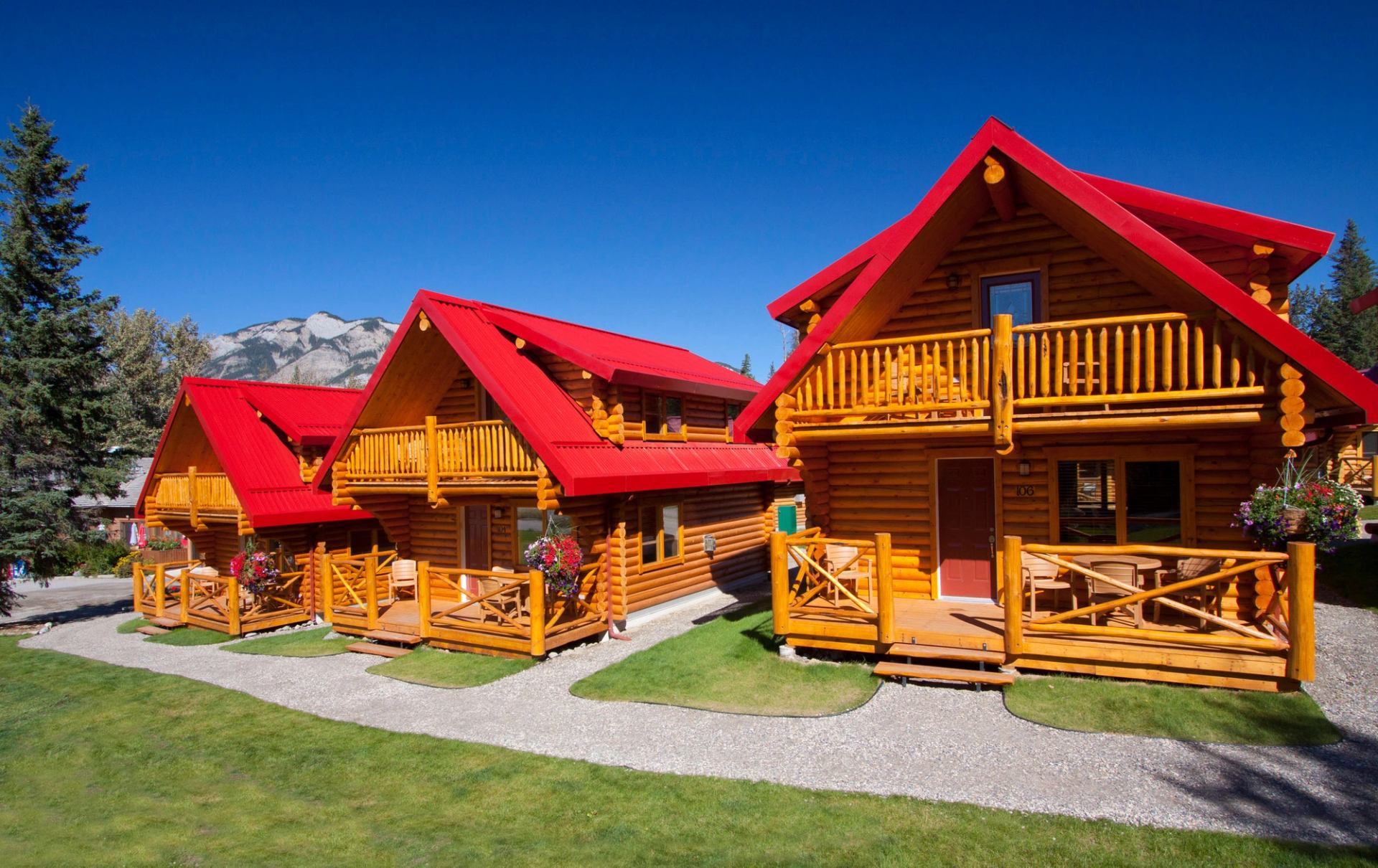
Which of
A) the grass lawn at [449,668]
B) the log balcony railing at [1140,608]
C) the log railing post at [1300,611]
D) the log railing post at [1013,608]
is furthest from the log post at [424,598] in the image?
the log railing post at [1300,611]

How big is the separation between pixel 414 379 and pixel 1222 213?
48.5ft

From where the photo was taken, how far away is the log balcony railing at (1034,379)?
868 cm

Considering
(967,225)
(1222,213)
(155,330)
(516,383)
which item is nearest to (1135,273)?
(1222,213)

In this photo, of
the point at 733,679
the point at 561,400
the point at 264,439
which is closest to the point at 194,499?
the point at 264,439

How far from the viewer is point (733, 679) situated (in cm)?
1076

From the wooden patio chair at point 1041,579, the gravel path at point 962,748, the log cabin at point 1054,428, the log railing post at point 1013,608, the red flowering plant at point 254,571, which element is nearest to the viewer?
the gravel path at point 962,748

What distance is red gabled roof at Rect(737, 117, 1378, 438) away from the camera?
799cm

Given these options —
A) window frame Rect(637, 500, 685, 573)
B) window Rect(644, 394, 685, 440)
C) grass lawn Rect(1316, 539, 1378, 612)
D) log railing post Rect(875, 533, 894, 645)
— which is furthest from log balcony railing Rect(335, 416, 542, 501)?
grass lawn Rect(1316, 539, 1378, 612)

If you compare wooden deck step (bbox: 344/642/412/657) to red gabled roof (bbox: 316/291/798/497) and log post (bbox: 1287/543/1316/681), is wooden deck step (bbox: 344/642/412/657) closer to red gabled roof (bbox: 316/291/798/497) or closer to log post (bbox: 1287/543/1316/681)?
red gabled roof (bbox: 316/291/798/497)

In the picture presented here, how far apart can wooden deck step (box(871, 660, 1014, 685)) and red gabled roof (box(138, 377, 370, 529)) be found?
13470 millimetres

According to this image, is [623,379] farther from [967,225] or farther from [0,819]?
[0,819]

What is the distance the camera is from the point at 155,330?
50.5 m

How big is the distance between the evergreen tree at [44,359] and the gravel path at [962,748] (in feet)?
45.9

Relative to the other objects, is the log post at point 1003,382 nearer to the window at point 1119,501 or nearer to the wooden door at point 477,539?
the window at point 1119,501
